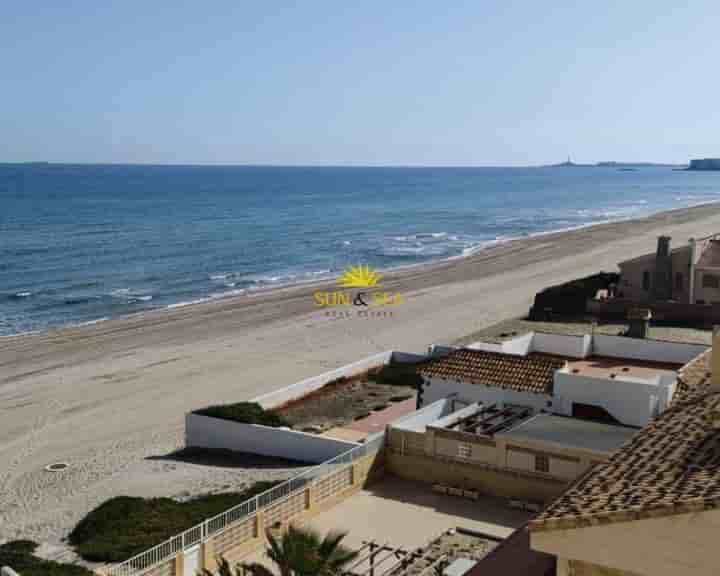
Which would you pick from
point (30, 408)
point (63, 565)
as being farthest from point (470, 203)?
point (63, 565)

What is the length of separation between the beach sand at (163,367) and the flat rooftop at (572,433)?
7293 mm

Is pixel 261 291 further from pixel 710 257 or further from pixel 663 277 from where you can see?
pixel 710 257

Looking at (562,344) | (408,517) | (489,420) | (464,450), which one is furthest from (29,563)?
(562,344)

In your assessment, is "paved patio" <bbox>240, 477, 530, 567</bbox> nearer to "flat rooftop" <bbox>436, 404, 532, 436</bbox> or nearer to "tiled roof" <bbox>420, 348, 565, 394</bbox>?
"flat rooftop" <bbox>436, 404, 532, 436</bbox>

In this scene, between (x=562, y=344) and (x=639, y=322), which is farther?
(x=639, y=322)

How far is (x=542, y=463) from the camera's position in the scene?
57.2ft

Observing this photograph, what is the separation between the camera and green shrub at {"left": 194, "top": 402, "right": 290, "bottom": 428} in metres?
22.7

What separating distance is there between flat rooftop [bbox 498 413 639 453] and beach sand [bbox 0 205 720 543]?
729 centimetres

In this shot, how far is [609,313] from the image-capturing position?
124 feet

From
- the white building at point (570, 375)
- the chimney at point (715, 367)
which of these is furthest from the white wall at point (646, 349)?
the chimney at point (715, 367)

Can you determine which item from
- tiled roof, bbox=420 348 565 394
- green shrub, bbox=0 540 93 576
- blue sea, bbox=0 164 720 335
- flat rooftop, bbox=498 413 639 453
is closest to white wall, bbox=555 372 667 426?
flat rooftop, bbox=498 413 639 453

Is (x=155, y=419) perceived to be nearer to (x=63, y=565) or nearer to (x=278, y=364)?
(x=278, y=364)

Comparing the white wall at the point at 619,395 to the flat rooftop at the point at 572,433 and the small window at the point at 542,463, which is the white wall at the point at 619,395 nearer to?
the flat rooftop at the point at 572,433

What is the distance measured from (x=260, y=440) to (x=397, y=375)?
806 centimetres
